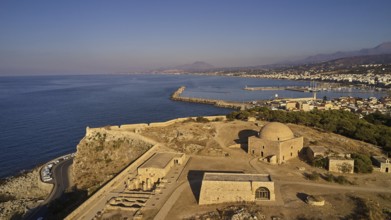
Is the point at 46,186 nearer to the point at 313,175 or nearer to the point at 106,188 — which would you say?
the point at 106,188

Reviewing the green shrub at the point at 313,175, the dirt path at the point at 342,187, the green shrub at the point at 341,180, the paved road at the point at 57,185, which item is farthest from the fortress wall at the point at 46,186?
the green shrub at the point at 341,180

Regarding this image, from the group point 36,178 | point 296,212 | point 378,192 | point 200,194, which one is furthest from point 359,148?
point 36,178

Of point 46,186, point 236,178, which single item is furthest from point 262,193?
point 46,186

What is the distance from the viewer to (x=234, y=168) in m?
22.9

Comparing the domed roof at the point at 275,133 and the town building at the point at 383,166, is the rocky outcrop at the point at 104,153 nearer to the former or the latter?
the domed roof at the point at 275,133

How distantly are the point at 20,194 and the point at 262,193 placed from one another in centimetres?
2397

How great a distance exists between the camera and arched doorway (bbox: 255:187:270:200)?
57.2ft

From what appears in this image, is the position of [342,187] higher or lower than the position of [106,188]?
lower

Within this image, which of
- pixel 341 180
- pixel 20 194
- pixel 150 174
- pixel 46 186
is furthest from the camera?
pixel 46 186

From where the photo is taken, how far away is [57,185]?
29578 millimetres

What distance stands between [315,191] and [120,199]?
41.1 feet

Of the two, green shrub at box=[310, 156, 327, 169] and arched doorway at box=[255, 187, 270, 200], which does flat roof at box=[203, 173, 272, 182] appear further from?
green shrub at box=[310, 156, 327, 169]

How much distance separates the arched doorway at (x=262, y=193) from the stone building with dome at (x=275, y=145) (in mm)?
6842

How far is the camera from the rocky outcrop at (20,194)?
2450 centimetres
